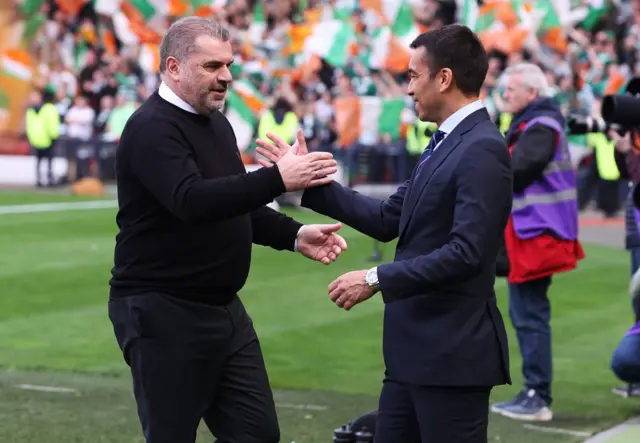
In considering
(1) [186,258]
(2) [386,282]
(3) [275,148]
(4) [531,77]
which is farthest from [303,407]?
(2) [386,282]

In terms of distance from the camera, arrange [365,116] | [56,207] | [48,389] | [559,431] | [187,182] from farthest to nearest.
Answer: [365,116] → [56,207] → [48,389] → [559,431] → [187,182]

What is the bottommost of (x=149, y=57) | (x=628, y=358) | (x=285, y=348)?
(x=285, y=348)

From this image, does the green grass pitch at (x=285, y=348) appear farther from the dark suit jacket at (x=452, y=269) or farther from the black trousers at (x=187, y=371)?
the dark suit jacket at (x=452, y=269)

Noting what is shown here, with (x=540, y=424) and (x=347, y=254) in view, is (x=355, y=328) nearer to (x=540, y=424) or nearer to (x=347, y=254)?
(x=540, y=424)

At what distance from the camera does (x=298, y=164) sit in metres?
4.85

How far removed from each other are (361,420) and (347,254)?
32.7ft

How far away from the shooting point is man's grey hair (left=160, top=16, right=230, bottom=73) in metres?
4.86

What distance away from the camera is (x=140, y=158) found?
4766 mm

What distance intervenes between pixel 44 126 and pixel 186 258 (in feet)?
74.0

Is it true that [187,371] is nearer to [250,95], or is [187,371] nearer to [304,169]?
[304,169]

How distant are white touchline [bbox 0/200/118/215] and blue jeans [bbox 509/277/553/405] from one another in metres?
13.6

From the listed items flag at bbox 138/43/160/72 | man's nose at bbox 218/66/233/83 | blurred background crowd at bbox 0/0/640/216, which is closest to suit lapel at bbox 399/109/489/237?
man's nose at bbox 218/66/233/83

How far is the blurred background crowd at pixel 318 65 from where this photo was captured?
24031 mm

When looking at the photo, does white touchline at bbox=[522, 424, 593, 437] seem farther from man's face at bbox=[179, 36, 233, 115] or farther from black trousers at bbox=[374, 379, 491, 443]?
man's face at bbox=[179, 36, 233, 115]
